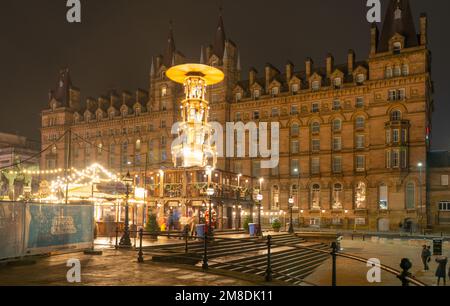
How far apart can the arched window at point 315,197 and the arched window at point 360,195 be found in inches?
224

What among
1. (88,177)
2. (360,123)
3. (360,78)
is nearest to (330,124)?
(360,123)

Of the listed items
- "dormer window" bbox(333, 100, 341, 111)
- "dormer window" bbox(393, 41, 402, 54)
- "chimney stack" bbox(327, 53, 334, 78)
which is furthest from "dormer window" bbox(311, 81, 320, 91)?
"dormer window" bbox(393, 41, 402, 54)

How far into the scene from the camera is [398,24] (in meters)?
64.4

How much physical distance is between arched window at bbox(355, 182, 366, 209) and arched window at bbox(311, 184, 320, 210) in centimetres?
570

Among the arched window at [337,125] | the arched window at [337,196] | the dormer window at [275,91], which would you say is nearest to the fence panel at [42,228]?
the arched window at [337,196]

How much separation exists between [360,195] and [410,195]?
7.33 metres

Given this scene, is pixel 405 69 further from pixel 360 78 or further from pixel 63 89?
pixel 63 89

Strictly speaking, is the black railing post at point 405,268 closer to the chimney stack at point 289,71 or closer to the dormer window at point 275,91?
the dormer window at point 275,91

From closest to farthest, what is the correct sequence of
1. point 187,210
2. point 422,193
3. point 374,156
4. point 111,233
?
point 111,233, point 187,210, point 422,193, point 374,156

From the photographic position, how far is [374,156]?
62.7 m

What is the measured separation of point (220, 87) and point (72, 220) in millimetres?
59257

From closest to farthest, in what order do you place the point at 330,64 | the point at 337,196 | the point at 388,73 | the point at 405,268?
the point at 405,268 < the point at 388,73 < the point at 337,196 < the point at 330,64
